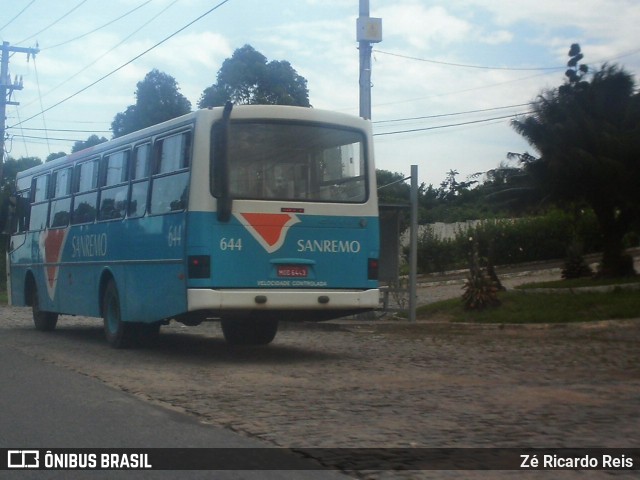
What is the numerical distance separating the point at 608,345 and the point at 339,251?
4670 mm

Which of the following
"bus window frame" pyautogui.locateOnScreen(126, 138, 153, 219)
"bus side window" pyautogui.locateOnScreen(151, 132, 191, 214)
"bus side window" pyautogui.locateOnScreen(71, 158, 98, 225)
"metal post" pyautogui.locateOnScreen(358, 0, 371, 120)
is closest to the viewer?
"bus side window" pyautogui.locateOnScreen(151, 132, 191, 214)

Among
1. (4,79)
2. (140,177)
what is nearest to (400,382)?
(140,177)

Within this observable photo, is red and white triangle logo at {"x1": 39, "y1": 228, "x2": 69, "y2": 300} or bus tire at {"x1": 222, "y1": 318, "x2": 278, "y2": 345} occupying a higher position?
red and white triangle logo at {"x1": 39, "y1": 228, "x2": 69, "y2": 300}

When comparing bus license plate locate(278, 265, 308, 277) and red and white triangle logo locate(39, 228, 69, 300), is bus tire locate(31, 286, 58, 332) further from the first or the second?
bus license plate locate(278, 265, 308, 277)

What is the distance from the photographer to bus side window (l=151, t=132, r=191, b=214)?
13.5m

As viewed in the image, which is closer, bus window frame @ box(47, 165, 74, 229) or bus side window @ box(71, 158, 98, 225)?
bus side window @ box(71, 158, 98, 225)

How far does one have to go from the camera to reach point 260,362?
13.6m

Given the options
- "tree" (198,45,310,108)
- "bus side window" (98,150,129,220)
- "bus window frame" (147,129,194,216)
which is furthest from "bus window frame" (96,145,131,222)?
"tree" (198,45,310,108)

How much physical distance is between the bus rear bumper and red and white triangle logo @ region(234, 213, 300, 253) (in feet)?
2.10

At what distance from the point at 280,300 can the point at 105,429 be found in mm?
5242

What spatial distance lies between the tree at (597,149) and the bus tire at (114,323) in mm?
13783

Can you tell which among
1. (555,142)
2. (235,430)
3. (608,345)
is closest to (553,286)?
(555,142)

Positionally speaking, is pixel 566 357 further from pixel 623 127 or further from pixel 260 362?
pixel 623 127

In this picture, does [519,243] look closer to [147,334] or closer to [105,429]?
[147,334]
